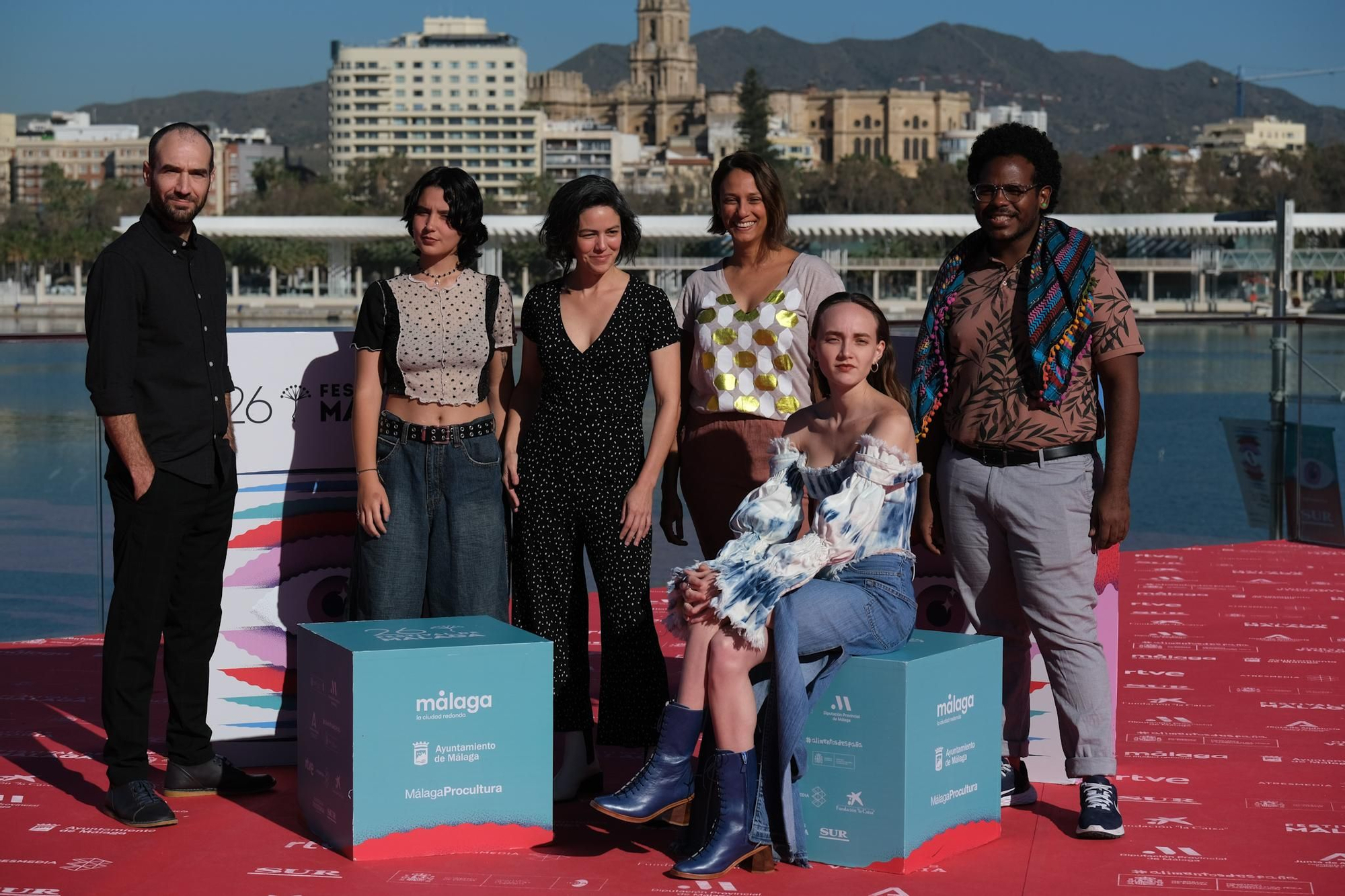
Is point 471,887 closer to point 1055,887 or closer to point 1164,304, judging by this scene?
point 1055,887

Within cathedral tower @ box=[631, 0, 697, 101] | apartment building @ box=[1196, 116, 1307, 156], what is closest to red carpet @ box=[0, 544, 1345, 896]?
cathedral tower @ box=[631, 0, 697, 101]

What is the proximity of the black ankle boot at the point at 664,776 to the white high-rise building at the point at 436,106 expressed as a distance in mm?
122390

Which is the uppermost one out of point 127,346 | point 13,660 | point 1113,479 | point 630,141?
point 630,141

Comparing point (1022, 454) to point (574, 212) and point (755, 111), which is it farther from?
point (755, 111)

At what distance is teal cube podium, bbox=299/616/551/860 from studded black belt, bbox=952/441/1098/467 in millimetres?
892

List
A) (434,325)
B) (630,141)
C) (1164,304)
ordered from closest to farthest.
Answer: (434,325) → (1164,304) → (630,141)

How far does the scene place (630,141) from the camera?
130m

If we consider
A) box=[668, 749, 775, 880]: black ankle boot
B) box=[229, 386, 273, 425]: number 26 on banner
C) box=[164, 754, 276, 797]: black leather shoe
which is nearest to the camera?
box=[668, 749, 775, 880]: black ankle boot

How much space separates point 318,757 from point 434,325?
2.82ft

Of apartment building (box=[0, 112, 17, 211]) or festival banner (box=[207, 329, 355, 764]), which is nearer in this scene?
festival banner (box=[207, 329, 355, 764])

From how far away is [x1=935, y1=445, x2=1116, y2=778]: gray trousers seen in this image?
120 inches

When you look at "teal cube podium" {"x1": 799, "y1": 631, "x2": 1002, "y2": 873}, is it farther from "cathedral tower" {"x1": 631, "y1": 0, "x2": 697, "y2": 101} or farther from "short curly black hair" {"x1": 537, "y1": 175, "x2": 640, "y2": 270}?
"cathedral tower" {"x1": 631, "y1": 0, "x2": 697, "y2": 101}

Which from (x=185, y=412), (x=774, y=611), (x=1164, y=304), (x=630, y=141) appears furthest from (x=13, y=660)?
(x=630, y=141)

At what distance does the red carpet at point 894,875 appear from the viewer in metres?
2.76
